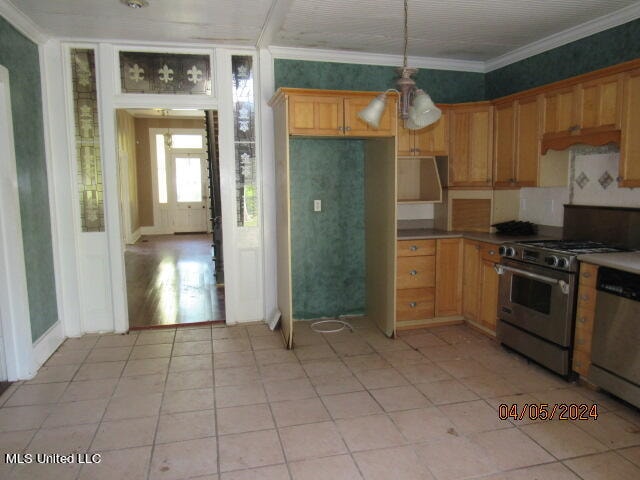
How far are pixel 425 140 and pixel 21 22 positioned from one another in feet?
11.9

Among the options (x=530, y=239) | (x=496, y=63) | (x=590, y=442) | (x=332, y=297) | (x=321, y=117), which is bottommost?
(x=590, y=442)

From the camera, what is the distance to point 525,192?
470cm

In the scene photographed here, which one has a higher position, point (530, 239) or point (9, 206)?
point (9, 206)

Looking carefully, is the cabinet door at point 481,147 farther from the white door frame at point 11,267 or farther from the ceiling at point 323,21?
the white door frame at point 11,267

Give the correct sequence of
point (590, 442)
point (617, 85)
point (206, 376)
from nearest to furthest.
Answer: point (590, 442) → point (617, 85) → point (206, 376)

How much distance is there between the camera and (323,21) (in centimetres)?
385

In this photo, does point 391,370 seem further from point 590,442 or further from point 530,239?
point 530,239

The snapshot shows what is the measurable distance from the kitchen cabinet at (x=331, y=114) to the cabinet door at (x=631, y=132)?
1718 mm

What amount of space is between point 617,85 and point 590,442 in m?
2.43

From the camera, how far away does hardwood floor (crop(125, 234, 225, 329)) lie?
517 centimetres

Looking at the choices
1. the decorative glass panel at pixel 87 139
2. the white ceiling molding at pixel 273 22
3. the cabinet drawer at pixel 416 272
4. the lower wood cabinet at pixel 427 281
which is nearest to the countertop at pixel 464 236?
the lower wood cabinet at pixel 427 281

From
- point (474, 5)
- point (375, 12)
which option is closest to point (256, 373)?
point (375, 12)

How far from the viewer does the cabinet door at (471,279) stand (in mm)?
4453
